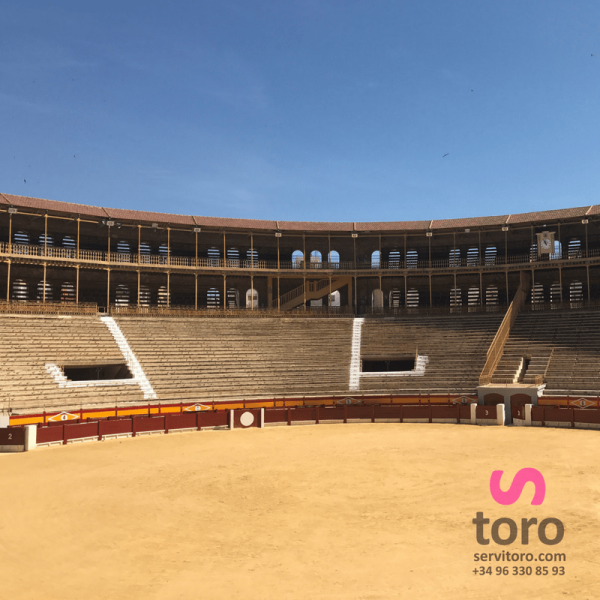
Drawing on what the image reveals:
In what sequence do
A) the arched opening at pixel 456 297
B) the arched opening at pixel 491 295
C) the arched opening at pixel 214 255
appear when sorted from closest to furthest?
the arched opening at pixel 214 255 → the arched opening at pixel 491 295 → the arched opening at pixel 456 297

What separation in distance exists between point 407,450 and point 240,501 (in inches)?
322

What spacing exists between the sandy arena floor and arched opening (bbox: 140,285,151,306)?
2196cm

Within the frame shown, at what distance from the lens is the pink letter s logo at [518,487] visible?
41.9ft

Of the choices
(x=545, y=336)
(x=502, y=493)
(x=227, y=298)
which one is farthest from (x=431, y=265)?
(x=502, y=493)

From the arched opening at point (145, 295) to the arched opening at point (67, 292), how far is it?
16.0 feet

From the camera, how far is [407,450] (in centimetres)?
1916

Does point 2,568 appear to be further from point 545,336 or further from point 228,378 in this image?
point 545,336

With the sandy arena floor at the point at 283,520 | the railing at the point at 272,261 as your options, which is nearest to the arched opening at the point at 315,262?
the railing at the point at 272,261

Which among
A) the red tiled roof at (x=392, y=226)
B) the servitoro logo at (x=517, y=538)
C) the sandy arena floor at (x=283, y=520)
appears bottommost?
the sandy arena floor at (x=283, y=520)

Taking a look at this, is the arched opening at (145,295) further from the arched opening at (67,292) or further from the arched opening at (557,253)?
the arched opening at (557,253)

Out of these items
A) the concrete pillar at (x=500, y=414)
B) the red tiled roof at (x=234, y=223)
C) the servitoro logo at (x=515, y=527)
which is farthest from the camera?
the red tiled roof at (x=234, y=223)

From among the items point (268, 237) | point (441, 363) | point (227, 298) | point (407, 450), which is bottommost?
point (407, 450)

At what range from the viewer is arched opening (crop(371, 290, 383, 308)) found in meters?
44.4

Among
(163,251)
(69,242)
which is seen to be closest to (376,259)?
(163,251)
